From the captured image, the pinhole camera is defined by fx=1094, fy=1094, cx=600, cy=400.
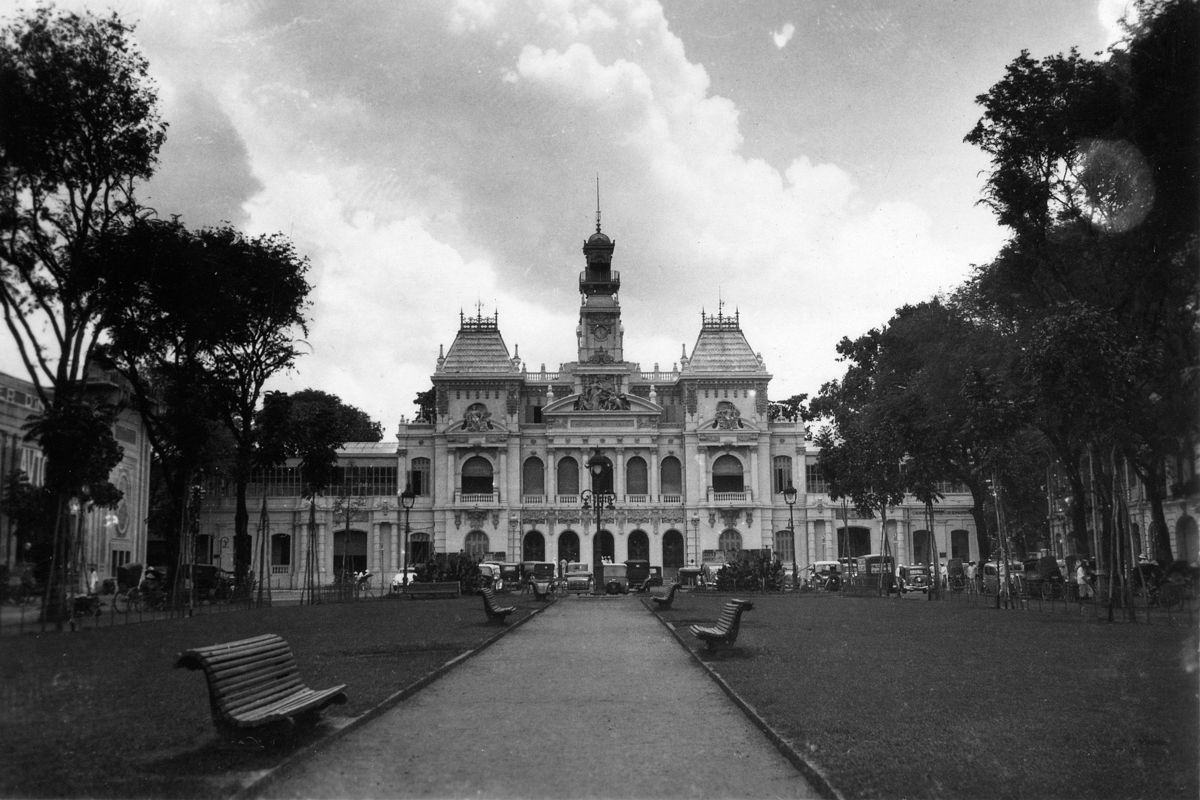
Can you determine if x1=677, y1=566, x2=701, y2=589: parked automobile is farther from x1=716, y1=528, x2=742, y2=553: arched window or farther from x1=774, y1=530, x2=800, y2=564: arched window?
x1=774, y1=530, x2=800, y2=564: arched window

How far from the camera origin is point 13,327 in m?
20.6

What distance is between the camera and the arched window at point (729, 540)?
214 ft

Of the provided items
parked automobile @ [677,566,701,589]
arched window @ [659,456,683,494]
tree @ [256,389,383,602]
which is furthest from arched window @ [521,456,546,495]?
tree @ [256,389,383,602]

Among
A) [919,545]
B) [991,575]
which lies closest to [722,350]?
[919,545]

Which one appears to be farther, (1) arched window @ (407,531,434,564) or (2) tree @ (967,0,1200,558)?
(1) arched window @ (407,531,434,564)

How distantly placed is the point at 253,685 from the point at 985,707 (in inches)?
258

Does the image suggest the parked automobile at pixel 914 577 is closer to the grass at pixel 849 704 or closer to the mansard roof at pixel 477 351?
the mansard roof at pixel 477 351

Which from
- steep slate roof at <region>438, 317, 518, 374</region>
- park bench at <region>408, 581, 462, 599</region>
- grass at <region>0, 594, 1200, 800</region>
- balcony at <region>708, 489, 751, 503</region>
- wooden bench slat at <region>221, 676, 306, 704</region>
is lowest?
grass at <region>0, 594, 1200, 800</region>

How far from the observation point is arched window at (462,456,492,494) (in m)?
66.4

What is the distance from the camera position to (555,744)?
891cm

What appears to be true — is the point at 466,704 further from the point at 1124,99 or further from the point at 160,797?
the point at 1124,99

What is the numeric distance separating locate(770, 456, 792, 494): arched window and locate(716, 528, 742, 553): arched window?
12.2ft

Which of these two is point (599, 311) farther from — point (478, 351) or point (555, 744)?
point (555, 744)

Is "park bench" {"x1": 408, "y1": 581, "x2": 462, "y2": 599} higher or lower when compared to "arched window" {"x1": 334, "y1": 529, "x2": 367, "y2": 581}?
lower
